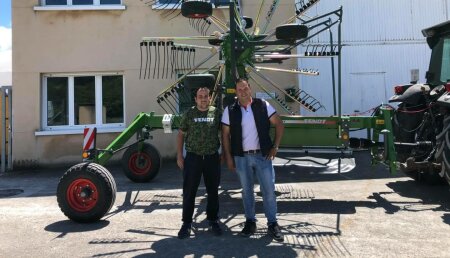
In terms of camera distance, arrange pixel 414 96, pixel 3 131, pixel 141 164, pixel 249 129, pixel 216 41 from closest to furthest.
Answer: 1. pixel 249 129
2. pixel 414 96
3. pixel 216 41
4. pixel 141 164
5. pixel 3 131

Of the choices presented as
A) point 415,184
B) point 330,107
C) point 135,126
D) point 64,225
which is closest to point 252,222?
point 64,225

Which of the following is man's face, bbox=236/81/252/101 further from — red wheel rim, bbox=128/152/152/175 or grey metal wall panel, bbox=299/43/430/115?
grey metal wall panel, bbox=299/43/430/115

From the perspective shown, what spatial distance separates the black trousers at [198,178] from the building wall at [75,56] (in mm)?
5944

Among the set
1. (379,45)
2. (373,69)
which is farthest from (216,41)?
(379,45)

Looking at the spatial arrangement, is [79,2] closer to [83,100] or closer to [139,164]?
[83,100]

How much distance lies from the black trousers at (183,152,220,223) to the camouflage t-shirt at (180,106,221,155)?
0.27ft

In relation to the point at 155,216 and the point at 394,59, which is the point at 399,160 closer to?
the point at 155,216

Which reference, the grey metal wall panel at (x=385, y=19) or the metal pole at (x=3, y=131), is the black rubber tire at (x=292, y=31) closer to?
the grey metal wall panel at (x=385, y=19)

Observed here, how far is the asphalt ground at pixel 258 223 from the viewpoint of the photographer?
4.46 meters

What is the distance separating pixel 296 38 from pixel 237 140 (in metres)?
1.65

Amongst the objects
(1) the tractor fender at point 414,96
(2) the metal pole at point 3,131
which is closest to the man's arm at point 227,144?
(1) the tractor fender at point 414,96

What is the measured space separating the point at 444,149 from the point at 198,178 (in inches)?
125

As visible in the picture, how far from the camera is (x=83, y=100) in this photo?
1119cm

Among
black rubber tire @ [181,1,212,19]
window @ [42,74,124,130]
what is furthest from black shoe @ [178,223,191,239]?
window @ [42,74,124,130]
